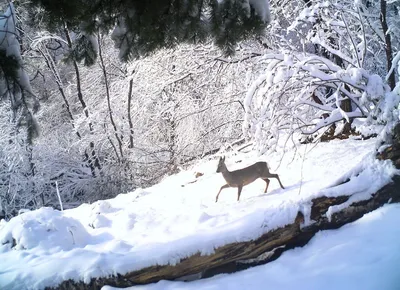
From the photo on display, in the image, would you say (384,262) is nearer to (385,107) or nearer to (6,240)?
(385,107)

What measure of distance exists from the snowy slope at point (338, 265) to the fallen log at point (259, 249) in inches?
3.9

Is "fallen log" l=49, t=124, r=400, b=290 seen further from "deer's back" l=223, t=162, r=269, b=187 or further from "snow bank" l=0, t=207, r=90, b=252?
"deer's back" l=223, t=162, r=269, b=187

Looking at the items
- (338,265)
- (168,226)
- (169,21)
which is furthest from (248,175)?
(169,21)

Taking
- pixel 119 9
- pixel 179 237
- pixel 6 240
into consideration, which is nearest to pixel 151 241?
pixel 179 237

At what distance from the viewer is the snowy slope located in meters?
3.48

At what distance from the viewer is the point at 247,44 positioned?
28.2 ft

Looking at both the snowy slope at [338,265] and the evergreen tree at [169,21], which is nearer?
the evergreen tree at [169,21]

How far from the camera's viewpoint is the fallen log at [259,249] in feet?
13.2

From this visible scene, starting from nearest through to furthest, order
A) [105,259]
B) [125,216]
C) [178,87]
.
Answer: [105,259], [125,216], [178,87]

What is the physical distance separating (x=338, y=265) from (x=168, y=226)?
2.19m

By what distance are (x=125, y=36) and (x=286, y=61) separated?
3310mm

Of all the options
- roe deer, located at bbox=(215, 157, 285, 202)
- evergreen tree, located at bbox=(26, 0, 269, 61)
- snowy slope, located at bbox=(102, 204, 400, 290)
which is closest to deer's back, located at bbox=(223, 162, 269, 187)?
roe deer, located at bbox=(215, 157, 285, 202)

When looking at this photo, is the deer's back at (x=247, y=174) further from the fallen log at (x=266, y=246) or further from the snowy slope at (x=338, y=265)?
the snowy slope at (x=338, y=265)

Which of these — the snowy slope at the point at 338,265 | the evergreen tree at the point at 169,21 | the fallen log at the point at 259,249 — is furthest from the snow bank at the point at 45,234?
the evergreen tree at the point at 169,21
